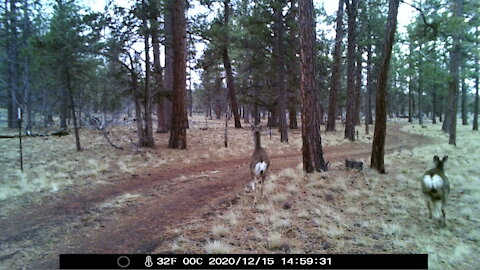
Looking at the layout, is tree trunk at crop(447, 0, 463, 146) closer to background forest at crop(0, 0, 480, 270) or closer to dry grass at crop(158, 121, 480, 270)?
background forest at crop(0, 0, 480, 270)

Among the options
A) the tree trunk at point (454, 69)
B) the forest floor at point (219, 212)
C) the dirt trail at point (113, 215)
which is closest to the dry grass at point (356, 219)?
the forest floor at point (219, 212)

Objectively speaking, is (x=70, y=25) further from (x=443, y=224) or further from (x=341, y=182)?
(x=443, y=224)

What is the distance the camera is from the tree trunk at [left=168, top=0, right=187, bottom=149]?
14758 mm

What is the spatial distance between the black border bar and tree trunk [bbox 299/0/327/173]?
5.61 meters

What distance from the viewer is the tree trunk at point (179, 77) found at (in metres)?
14.8

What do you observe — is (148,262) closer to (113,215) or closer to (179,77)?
(113,215)

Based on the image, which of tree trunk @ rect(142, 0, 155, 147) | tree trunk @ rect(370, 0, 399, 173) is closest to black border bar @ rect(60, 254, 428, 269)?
tree trunk @ rect(370, 0, 399, 173)

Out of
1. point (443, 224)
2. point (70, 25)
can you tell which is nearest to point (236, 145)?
point (70, 25)

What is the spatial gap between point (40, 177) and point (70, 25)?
7.03 meters

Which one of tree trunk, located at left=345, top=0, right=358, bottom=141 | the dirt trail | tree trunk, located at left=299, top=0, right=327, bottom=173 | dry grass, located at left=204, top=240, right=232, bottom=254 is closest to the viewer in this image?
dry grass, located at left=204, top=240, right=232, bottom=254

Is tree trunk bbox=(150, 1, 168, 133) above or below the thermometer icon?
above

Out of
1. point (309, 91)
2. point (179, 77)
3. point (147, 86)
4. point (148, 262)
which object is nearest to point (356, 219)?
point (148, 262)

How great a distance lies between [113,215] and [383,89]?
29.3 ft

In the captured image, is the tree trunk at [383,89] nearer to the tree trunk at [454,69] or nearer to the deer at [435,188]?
the deer at [435,188]
